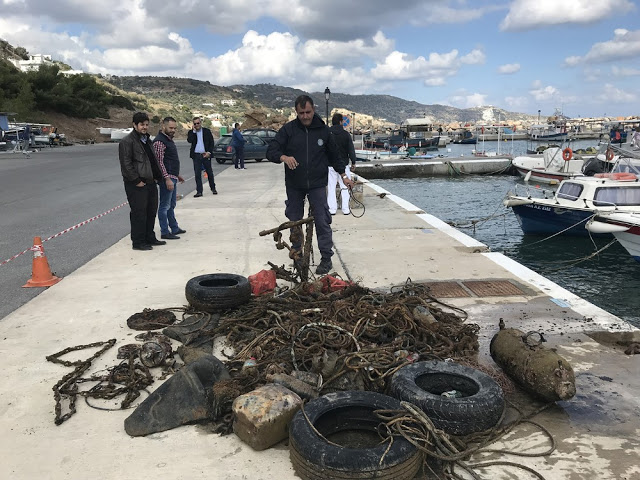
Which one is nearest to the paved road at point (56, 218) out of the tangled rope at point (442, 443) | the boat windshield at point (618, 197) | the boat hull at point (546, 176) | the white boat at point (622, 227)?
the tangled rope at point (442, 443)

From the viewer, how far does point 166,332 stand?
191 inches

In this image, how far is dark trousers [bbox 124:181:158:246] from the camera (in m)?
7.82

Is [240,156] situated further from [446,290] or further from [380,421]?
[380,421]

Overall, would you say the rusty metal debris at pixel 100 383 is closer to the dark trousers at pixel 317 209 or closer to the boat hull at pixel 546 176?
the dark trousers at pixel 317 209

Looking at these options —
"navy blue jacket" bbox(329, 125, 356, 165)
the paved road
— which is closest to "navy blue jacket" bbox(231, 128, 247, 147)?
the paved road

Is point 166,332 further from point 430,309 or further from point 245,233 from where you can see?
point 245,233

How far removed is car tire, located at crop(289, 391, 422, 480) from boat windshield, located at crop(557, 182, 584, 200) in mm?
13451

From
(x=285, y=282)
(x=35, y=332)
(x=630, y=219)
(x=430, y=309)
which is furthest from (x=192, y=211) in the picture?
(x=630, y=219)

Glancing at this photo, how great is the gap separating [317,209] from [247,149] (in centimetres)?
2094

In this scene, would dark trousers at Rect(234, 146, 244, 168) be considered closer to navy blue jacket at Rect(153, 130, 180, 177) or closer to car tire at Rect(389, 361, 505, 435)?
navy blue jacket at Rect(153, 130, 180, 177)

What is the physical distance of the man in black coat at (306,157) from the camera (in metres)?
6.53

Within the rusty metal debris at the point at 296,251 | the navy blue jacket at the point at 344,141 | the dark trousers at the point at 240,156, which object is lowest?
the rusty metal debris at the point at 296,251

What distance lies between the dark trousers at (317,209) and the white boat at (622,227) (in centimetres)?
902

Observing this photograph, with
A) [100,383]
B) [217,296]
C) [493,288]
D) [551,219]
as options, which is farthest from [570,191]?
[100,383]
